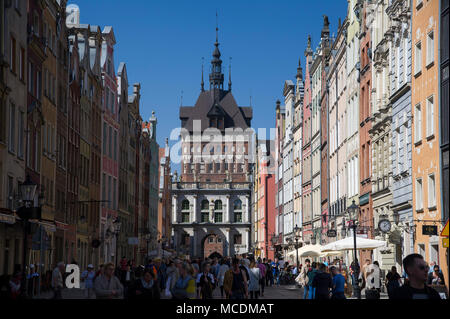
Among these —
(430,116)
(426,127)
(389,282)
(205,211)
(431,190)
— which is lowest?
(389,282)

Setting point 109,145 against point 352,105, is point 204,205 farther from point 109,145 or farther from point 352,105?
point 352,105

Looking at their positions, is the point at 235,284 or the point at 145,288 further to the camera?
the point at 235,284

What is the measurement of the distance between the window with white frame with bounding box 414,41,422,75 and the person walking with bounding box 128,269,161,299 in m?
18.9

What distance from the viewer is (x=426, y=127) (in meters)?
32.4

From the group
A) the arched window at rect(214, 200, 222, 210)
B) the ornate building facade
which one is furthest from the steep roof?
the arched window at rect(214, 200, 222, 210)

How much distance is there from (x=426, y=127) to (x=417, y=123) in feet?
4.96

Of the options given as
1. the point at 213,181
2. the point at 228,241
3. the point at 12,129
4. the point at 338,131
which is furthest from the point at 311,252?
the point at 213,181

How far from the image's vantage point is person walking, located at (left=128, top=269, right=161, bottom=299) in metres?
16.0

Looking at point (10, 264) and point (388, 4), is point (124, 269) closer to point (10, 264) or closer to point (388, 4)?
point (10, 264)

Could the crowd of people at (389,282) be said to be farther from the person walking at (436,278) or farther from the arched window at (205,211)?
the arched window at (205,211)

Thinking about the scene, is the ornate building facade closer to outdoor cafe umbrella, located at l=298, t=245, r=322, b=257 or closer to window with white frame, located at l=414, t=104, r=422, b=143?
outdoor cafe umbrella, located at l=298, t=245, r=322, b=257

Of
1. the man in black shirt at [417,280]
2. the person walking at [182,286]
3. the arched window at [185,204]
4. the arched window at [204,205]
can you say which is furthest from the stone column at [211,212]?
the man in black shirt at [417,280]

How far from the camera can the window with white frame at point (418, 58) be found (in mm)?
33516
